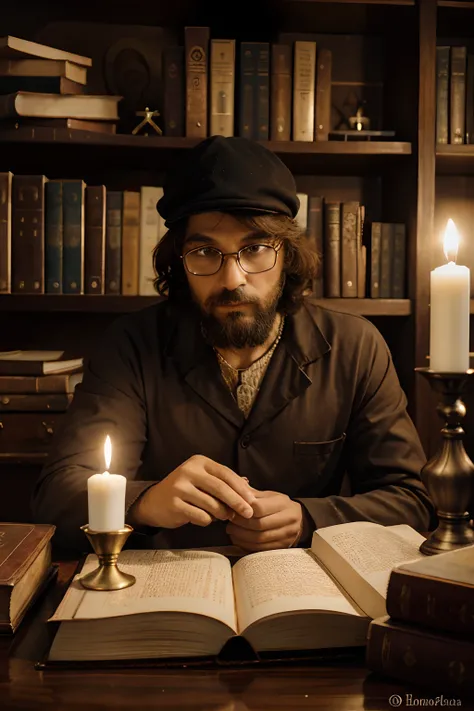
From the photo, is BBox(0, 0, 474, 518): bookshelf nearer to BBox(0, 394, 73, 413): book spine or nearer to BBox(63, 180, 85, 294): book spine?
BBox(63, 180, 85, 294): book spine

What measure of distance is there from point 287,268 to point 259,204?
33 centimetres

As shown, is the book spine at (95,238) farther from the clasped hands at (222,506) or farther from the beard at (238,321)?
the clasped hands at (222,506)

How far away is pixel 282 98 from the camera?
2104 mm

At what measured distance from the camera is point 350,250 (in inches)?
84.7

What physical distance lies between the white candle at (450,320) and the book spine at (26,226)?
1433 mm

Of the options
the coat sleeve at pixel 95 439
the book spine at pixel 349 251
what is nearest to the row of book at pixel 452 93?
the book spine at pixel 349 251

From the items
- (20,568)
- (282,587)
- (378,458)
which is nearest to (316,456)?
(378,458)

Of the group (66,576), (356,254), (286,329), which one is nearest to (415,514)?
(286,329)

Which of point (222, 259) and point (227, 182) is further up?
point (227, 182)

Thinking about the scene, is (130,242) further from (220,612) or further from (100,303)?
(220,612)

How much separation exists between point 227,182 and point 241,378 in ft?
1.43

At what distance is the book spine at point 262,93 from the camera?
6.88 feet

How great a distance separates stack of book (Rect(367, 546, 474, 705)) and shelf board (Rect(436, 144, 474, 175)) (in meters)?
1.61

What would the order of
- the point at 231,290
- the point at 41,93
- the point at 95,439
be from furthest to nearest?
the point at 41,93 → the point at 231,290 → the point at 95,439
